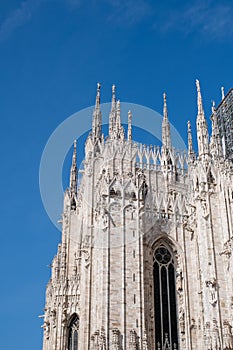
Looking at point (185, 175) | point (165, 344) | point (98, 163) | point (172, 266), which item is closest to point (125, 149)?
point (98, 163)

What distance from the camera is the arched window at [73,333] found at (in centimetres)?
2986

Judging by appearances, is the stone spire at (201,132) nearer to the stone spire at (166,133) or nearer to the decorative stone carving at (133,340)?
the stone spire at (166,133)

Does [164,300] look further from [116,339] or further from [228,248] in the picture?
[116,339]

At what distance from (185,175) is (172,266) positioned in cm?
911

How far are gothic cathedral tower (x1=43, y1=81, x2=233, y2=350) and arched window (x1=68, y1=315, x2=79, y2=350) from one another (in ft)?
0.19

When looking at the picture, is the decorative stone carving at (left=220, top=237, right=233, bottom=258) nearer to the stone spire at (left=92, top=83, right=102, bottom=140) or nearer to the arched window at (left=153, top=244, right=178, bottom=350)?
the arched window at (left=153, top=244, right=178, bottom=350)

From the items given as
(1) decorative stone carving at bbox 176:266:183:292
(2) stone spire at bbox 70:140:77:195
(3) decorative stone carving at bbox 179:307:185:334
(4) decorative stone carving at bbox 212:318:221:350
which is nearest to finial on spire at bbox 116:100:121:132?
(2) stone spire at bbox 70:140:77:195

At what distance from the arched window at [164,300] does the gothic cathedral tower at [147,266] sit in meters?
0.05

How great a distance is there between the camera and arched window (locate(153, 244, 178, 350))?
87.4ft

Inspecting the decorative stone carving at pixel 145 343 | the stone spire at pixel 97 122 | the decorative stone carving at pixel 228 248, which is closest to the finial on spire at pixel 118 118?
the stone spire at pixel 97 122

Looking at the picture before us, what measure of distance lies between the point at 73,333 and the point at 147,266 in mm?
6466

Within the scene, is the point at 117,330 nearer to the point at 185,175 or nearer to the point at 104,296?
the point at 104,296

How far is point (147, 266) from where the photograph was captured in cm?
2786

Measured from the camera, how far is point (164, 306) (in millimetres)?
27562
